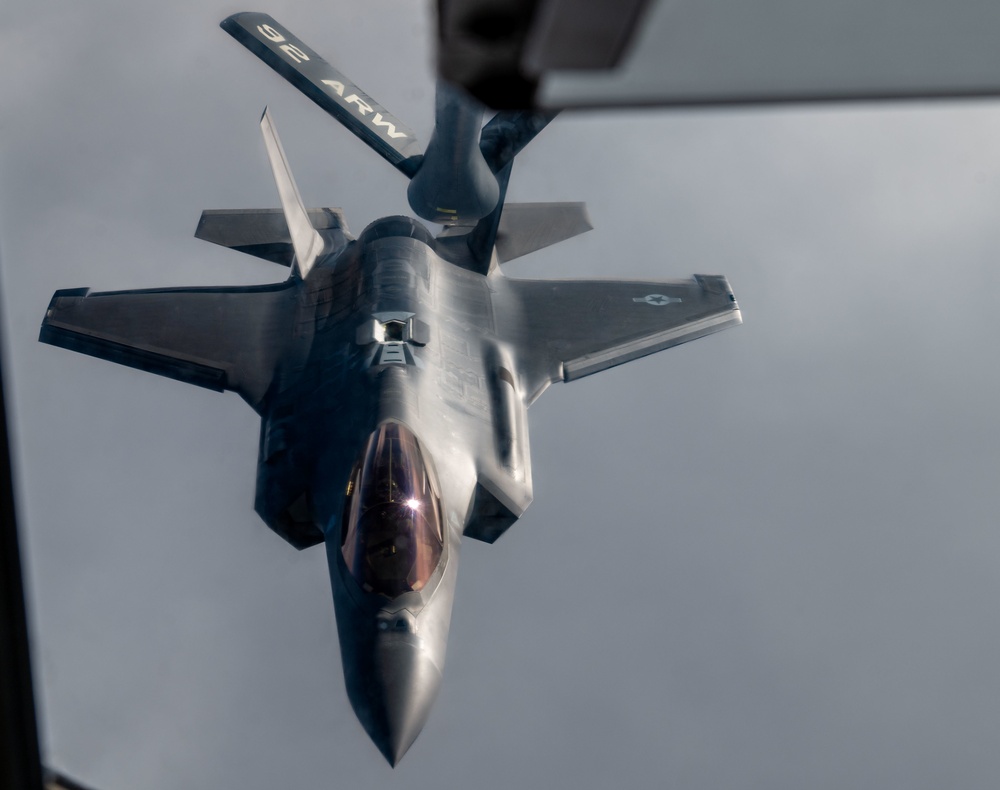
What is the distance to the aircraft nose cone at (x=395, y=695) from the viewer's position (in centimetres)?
1233

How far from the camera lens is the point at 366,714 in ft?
40.9

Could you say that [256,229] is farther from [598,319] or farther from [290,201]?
[598,319]

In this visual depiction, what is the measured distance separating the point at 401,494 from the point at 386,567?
992 millimetres

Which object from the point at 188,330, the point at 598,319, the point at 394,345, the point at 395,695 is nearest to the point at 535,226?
the point at 598,319

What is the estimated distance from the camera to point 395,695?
40.4 ft

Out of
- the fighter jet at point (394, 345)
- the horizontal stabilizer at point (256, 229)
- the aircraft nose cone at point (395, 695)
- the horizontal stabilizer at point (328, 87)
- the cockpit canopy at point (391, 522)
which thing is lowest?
the aircraft nose cone at point (395, 695)

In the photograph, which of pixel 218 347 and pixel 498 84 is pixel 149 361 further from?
pixel 498 84

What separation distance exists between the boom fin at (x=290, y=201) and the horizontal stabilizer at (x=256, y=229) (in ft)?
9.08

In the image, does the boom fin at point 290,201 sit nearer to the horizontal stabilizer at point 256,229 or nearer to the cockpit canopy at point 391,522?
the horizontal stabilizer at point 256,229

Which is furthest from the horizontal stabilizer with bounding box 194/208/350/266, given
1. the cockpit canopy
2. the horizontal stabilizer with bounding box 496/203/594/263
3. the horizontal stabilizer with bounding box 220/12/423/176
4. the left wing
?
the cockpit canopy

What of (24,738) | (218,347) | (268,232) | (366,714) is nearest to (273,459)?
(218,347)

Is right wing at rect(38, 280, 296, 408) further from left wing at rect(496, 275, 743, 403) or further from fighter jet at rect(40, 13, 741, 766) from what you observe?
left wing at rect(496, 275, 743, 403)

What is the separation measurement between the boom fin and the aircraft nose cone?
9.96 m

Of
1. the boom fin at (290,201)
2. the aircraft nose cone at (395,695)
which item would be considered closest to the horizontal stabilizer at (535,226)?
the boom fin at (290,201)
